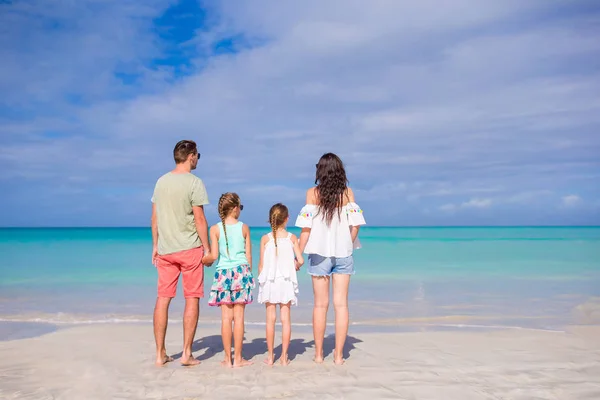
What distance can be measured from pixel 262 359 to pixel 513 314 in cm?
501

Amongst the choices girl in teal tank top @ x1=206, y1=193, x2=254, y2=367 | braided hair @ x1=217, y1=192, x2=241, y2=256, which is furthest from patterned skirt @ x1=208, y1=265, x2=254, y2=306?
braided hair @ x1=217, y1=192, x2=241, y2=256

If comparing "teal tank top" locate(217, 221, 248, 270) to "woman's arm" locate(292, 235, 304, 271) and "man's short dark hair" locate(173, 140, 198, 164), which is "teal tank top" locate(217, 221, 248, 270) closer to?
"woman's arm" locate(292, 235, 304, 271)

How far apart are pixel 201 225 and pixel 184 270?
464mm

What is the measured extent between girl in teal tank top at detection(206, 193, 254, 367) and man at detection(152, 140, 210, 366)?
15cm

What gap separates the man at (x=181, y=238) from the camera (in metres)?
4.75

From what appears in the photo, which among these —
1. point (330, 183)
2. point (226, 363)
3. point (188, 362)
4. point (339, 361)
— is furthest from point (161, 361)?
point (330, 183)

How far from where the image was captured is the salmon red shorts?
15.6 feet

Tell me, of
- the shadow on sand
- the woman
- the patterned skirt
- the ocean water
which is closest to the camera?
the patterned skirt

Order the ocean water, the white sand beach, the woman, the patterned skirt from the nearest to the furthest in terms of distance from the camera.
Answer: the white sand beach < the patterned skirt < the woman < the ocean water

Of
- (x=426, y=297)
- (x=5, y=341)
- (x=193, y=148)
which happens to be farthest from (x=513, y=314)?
(x=5, y=341)

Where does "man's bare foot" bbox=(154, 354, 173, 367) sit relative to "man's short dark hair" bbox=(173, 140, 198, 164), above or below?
below

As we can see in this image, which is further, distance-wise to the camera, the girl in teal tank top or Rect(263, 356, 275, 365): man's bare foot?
Rect(263, 356, 275, 365): man's bare foot

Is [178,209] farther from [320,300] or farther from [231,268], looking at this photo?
[320,300]

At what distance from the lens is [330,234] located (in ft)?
15.9
